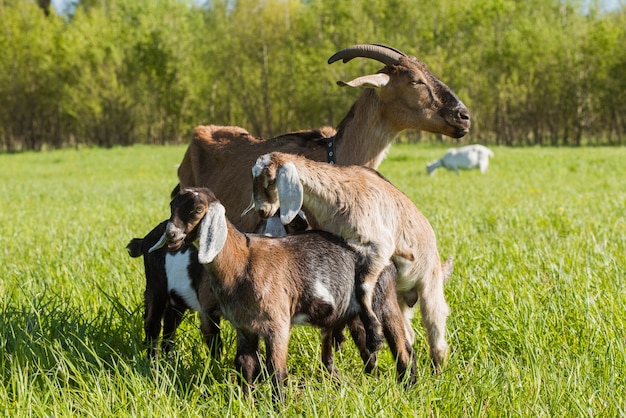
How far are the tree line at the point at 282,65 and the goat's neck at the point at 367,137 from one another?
34.1m

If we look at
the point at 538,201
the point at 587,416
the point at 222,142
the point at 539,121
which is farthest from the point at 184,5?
the point at 587,416

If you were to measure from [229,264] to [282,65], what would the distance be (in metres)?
42.2

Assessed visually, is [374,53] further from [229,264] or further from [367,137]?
[229,264]

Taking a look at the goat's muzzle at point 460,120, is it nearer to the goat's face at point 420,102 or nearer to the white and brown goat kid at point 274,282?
the goat's face at point 420,102

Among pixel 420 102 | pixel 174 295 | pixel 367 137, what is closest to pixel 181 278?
pixel 174 295

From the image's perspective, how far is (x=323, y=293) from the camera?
9.04ft

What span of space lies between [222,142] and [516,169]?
15006 mm

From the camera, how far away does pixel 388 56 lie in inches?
153

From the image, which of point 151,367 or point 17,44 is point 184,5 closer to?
point 17,44

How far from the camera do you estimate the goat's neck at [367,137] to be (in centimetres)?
Result: 391

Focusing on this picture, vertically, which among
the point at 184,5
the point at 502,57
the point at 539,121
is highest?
the point at 184,5

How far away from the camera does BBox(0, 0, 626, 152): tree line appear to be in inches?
1586

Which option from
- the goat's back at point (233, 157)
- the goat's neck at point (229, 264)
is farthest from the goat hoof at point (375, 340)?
the goat's back at point (233, 157)

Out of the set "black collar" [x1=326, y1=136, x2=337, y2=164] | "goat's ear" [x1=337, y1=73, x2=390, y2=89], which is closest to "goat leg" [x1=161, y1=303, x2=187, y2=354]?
"black collar" [x1=326, y1=136, x2=337, y2=164]
